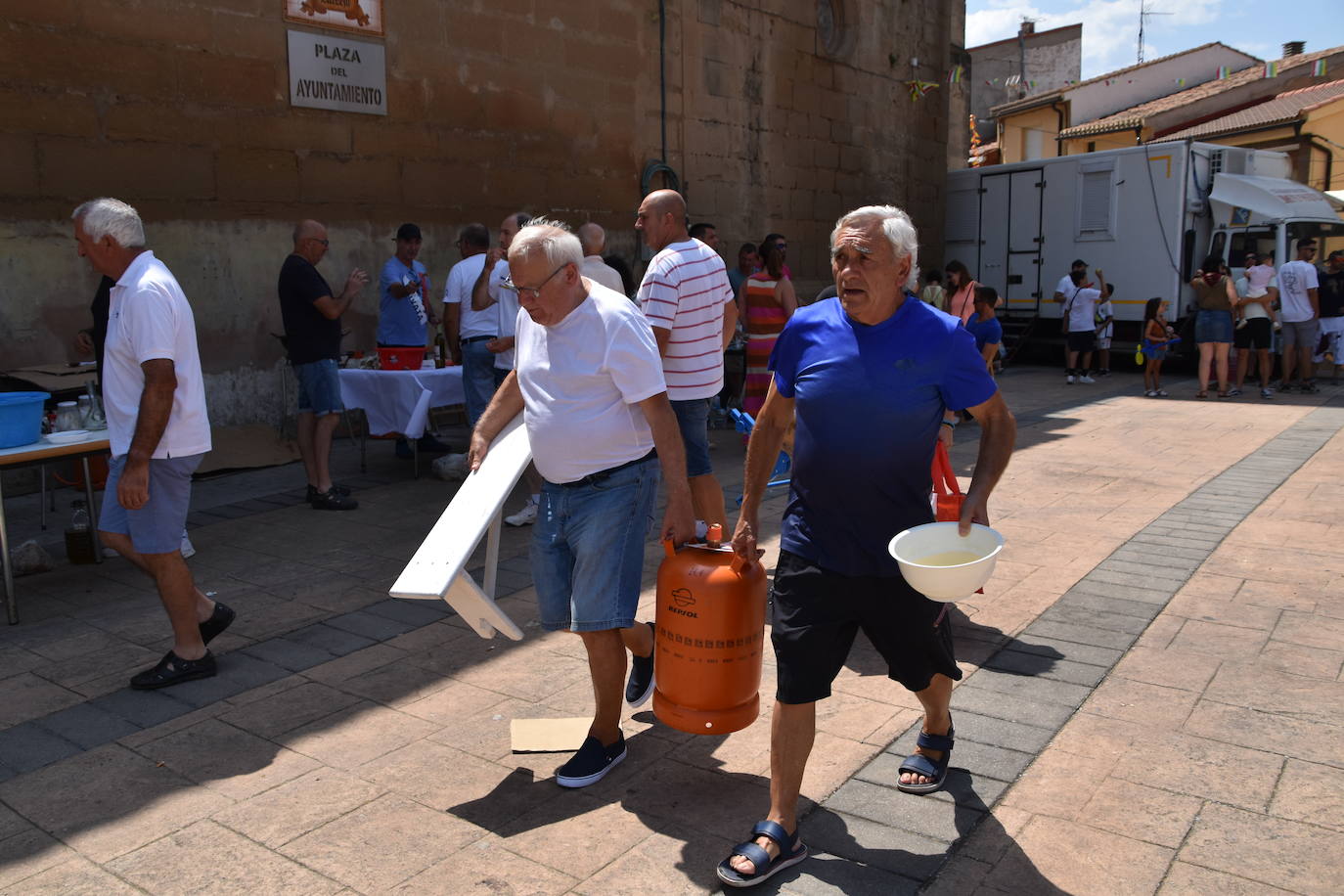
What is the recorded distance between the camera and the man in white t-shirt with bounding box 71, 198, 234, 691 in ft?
13.2

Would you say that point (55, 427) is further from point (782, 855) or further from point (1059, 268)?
point (1059, 268)

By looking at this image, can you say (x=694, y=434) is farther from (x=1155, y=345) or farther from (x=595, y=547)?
(x=1155, y=345)

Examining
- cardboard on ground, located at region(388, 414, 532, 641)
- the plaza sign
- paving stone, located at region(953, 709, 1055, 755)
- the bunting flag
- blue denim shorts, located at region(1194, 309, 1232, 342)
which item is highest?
the bunting flag

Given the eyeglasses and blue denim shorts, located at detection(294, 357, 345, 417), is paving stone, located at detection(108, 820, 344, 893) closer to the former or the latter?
the eyeglasses

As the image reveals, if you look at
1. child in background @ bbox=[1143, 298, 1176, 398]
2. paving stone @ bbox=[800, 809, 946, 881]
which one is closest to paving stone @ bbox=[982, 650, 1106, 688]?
paving stone @ bbox=[800, 809, 946, 881]

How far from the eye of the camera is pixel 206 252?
28.1 ft

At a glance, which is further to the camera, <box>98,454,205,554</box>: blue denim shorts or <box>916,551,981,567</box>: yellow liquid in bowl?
<box>98,454,205,554</box>: blue denim shorts

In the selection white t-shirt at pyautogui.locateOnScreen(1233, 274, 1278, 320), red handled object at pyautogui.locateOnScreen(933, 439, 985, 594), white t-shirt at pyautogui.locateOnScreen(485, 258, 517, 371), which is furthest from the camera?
white t-shirt at pyautogui.locateOnScreen(1233, 274, 1278, 320)

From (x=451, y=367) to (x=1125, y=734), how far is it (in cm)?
584

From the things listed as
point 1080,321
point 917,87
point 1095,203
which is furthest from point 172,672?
point 917,87

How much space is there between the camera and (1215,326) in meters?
12.9

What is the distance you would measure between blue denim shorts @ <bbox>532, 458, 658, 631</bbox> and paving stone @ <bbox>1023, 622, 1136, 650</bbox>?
2.14m

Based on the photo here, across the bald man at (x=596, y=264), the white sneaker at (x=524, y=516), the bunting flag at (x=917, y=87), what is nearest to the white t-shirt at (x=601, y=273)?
the bald man at (x=596, y=264)

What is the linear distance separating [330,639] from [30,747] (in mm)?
1297
